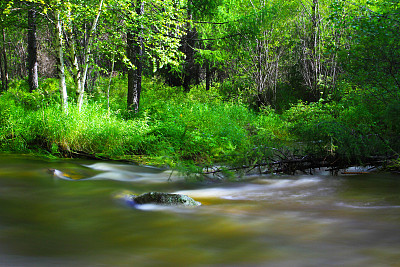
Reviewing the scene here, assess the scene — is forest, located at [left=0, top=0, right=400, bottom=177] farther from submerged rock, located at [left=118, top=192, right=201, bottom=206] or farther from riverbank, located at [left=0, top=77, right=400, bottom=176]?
submerged rock, located at [left=118, top=192, right=201, bottom=206]

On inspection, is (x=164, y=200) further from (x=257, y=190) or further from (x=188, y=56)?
(x=188, y=56)

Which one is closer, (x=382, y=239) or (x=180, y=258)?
(x=180, y=258)

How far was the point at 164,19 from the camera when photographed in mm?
10148

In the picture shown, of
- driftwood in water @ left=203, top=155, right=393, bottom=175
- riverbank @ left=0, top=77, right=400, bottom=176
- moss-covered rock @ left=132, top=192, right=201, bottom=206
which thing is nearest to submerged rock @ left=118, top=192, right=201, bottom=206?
moss-covered rock @ left=132, top=192, right=201, bottom=206

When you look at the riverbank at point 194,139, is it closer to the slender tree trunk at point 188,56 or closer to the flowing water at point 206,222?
the flowing water at point 206,222

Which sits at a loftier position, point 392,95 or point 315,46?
point 315,46

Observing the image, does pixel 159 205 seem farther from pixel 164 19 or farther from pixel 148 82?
pixel 148 82

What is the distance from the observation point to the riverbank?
20.2ft

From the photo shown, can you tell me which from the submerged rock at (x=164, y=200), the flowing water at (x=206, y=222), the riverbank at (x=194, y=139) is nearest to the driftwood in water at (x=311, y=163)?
the riverbank at (x=194, y=139)

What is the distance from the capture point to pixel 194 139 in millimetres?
8922

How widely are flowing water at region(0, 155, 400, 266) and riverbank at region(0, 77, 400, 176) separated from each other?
44 centimetres

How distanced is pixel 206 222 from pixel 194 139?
16.4 ft

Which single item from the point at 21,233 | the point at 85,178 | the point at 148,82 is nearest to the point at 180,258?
the point at 21,233

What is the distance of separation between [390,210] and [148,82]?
18729 mm
